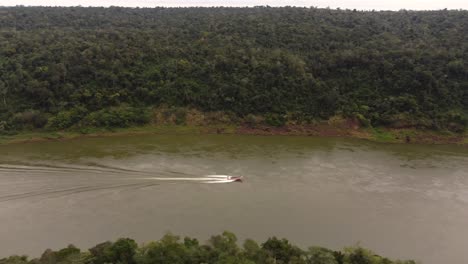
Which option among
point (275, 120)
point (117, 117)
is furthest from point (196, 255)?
point (117, 117)

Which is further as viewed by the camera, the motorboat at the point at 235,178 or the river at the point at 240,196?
the motorboat at the point at 235,178

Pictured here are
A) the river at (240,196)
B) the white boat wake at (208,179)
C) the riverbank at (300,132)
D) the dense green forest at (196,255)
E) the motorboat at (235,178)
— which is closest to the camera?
the dense green forest at (196,255)

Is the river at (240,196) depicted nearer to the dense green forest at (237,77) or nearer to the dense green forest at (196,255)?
the dense green forest at (196,255)

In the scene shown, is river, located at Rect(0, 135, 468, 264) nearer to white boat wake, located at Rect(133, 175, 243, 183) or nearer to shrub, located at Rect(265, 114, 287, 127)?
white boat wake, located at Rect(133, 175, 243, 183)

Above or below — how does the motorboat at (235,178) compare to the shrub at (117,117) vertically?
below

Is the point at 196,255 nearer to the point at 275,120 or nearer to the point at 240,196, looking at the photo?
the point at 240,196

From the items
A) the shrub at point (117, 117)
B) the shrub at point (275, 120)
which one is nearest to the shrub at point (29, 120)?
the shrub at point (117, 117)
